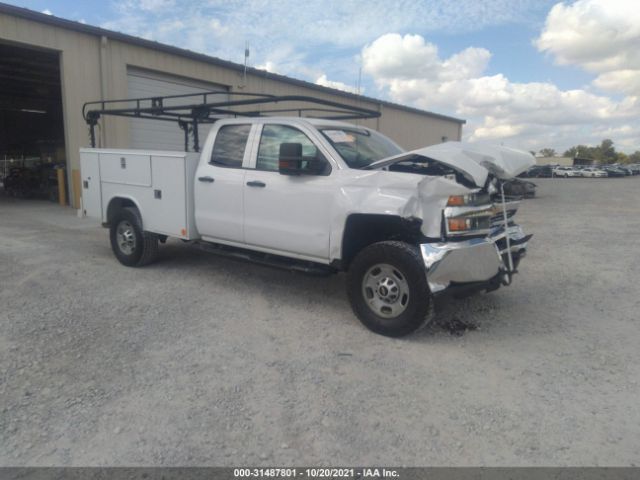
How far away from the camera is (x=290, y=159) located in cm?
470

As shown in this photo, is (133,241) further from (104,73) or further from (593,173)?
(593,173)

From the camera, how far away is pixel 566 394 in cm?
349

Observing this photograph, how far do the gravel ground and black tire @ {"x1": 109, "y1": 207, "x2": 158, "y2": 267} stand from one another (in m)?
0.43

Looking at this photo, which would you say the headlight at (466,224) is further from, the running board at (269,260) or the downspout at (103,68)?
the downspout at (103,68)

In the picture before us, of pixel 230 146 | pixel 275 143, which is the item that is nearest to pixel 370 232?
pixel 275 143

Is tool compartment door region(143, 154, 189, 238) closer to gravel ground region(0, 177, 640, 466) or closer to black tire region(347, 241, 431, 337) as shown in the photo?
gravel ground region(0, 177, 640, 466)

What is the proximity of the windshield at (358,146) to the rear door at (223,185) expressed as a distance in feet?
3.60

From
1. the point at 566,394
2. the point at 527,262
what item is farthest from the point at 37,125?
the point at 566,394

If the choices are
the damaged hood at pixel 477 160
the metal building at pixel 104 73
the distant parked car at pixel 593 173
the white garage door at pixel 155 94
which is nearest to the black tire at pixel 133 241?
the damaged hood at pixel 477 160

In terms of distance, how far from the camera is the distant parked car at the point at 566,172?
5272 centimetres

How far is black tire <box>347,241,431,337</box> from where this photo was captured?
419 cm

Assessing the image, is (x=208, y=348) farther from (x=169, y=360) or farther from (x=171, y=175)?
(x=171, y=175)

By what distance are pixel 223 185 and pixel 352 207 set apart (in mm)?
1851

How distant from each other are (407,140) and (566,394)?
89.0 ft
